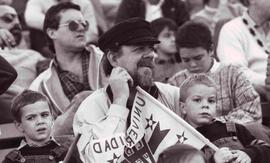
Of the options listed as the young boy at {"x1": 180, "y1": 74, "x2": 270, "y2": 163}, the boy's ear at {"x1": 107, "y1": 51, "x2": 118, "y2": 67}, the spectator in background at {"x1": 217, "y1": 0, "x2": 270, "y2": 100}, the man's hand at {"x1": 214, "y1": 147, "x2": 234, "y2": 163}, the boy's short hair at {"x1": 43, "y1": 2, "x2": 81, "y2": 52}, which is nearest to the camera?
the man's hand at {"x1": 214, "y1": 147, "x2": 234, "y2": 163}

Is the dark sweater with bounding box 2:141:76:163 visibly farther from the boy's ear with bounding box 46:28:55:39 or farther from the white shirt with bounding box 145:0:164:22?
the white shirt with bounding box 145:0:164:22

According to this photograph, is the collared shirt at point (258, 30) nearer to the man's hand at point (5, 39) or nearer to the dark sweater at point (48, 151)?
the man's hand at point (5, 39)

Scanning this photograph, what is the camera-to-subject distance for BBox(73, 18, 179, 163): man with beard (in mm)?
5324

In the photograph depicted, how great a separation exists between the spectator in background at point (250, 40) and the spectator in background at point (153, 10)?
5.12ft

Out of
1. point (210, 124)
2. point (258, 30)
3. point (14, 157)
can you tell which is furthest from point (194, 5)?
point (14, 157)

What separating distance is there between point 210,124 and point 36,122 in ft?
3.74

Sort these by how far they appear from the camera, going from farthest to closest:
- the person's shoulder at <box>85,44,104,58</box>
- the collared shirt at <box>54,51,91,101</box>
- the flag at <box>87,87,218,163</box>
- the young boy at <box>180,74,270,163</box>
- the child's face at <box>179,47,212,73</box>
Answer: the person's shoulder at <box>85,44,104,58</box> → the collared shirt at <box>54,51,91,101</box> → the child's face at <box>179,47,212,73</box> → the young boy at <box>180,74,270,163</box> → the flag at <box>87,87,218,163</box>

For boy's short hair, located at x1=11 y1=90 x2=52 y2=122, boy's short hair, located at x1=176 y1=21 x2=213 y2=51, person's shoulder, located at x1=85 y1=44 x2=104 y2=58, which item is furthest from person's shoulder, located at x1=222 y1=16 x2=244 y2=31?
boy's short hair, located at x1=11 y1=90 x2=52 y2=122

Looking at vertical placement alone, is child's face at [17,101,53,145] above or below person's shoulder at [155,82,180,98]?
below

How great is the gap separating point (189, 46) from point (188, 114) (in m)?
1.21

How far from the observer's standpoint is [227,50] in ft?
25.7

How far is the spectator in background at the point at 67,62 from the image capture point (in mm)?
6828

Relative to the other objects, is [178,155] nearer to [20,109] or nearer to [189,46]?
[20,109]

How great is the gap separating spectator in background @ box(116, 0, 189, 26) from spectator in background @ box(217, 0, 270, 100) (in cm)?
156
